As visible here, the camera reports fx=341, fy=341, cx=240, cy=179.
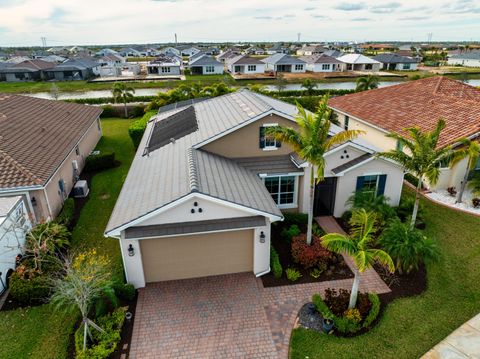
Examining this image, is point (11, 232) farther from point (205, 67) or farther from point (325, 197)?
point (205, 67)

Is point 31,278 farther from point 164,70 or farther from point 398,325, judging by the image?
point 164,70

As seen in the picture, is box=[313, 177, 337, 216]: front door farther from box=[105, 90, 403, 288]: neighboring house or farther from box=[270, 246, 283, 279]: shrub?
box=[270, 246, 283, 279]: shrub

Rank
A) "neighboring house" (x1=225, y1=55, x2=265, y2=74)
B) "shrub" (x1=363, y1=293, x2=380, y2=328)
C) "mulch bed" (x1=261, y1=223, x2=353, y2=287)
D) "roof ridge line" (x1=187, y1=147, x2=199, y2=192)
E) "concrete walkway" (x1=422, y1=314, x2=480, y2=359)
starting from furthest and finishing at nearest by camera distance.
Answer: "neighboring house" (x1=225, y1=55, x2=265, y2=74)
"mulch bed" (x1=261, y1=223, x2=353, y2=287)
"roof ridge line" (x1=187, y1=147, x2=199, y2=192)
"shrub" (x1=363, y1=293, x2=380, y2=328)
"concrete walkway" (x1=422, y1=314, x2=480, y2=359)

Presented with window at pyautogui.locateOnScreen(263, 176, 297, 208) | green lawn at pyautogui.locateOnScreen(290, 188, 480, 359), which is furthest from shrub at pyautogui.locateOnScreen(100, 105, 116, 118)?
green lawn at pyautogui.locateOnScreen(290, 188, 480, 359)

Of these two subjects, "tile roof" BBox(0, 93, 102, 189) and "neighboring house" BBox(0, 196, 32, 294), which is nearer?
"neighboring house" BBox(0, 196, 32, 294)

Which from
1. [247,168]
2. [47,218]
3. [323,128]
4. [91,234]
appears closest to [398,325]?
[323,128]

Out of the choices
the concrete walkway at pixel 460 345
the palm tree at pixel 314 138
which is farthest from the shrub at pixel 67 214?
the concrete walkway at pixel 460 345
